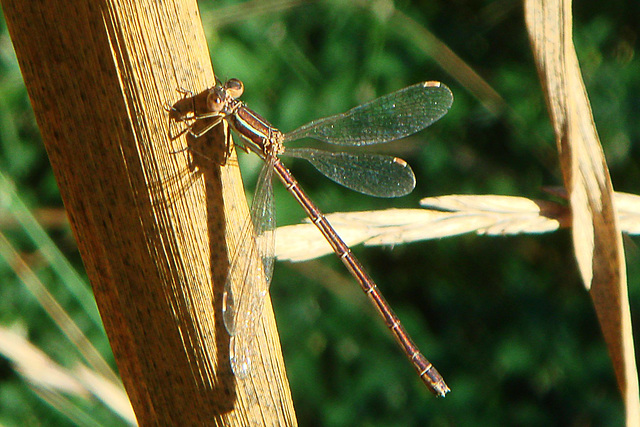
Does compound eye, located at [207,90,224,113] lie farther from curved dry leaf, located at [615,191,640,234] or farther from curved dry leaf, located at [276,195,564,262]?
curved dry leaf, located at [615,191,640,234]

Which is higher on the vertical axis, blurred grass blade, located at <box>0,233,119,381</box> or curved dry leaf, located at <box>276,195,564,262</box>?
blurred grass blade, located at <box>0,233,119,381</box>

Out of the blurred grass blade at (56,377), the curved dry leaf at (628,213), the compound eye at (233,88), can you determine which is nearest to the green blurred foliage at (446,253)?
A: the blurred grass blade at (56,377)

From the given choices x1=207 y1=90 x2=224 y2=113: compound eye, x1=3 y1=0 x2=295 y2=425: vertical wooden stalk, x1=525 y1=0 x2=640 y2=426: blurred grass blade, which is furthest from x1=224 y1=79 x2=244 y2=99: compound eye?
x1=525 y1=0 x2=640 y2=426: blurred grass blade

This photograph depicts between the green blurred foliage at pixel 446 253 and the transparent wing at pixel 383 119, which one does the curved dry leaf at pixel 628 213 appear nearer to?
the transparent wing at pixel 383 119

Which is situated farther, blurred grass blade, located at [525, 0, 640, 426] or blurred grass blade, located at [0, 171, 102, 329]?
blurred grass blade, located at [0, 171, 102, 329]

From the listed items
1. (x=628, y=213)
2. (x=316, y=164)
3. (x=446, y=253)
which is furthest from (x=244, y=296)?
(x=446, y=253)

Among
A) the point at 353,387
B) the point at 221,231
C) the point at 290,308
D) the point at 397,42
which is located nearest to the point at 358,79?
the point at 397,42
